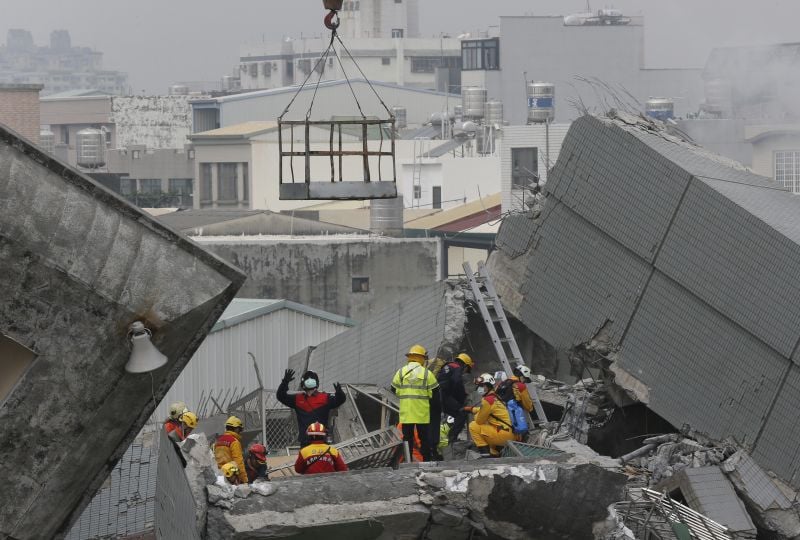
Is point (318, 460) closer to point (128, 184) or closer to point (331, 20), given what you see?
point (331, 20)

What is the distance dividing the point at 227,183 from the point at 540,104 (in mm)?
19069

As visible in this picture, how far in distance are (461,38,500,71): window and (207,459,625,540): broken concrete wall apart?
72383 millimetres

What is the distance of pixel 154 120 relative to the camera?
101 meters

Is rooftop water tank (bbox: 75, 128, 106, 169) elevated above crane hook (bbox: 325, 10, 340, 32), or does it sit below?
below

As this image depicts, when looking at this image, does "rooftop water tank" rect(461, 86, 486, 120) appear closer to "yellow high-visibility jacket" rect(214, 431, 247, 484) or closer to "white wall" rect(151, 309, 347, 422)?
"white wall" rect(151, 309, 347, 422)

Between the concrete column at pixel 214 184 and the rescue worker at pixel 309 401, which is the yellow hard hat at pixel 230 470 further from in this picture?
the concrete column at pixel 214 184

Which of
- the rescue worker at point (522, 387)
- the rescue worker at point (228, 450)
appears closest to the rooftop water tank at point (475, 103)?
the rescue worker at point (522, 387)

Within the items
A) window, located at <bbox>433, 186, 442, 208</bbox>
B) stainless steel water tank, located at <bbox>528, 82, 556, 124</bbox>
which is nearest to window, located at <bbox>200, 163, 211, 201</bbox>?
window, located at <bbox>433, 186, 442, 208</bbox>

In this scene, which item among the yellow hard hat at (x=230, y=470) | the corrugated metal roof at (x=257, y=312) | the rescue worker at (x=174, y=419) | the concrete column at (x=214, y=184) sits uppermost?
the yellow hard hat at (x=230, y=470)

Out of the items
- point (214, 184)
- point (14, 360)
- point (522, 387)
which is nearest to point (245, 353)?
point (522, 387)

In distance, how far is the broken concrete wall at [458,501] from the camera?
10.2m

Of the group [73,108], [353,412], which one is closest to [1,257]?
[353,412]

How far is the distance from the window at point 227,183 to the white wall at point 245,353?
37.1 m

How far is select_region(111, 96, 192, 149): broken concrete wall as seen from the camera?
99.9m
